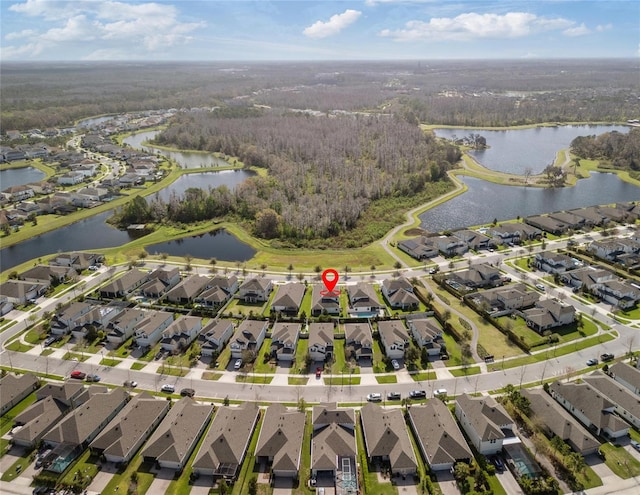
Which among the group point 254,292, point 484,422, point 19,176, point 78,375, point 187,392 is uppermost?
point 484,422

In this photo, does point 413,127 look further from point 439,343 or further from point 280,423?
point 280,423

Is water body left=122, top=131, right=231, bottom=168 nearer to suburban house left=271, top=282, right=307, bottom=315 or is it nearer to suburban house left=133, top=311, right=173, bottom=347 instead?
suburban house left=271, top=282, right=307, bottom=315

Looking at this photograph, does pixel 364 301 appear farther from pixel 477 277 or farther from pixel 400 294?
pixel 477 277

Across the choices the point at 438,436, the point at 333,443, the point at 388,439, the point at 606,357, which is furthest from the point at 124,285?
the point at 606,357

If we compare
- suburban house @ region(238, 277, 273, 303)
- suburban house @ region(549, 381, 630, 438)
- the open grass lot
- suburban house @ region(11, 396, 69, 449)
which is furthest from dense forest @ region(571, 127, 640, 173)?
suburban house @ region(11, 396, 69, 449)

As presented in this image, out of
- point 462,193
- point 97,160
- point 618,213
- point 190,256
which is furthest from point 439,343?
point 97,160

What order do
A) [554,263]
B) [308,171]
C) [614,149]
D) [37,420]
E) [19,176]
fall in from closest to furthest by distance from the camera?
[37,420] < [554,263] < [308,171] < [19,176] < [614,149]

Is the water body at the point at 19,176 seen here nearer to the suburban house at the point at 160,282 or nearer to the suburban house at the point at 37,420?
the suburban house at the point at 160,282

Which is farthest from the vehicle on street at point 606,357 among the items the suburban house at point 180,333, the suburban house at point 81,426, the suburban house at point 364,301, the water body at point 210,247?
the water body at point 210,247
